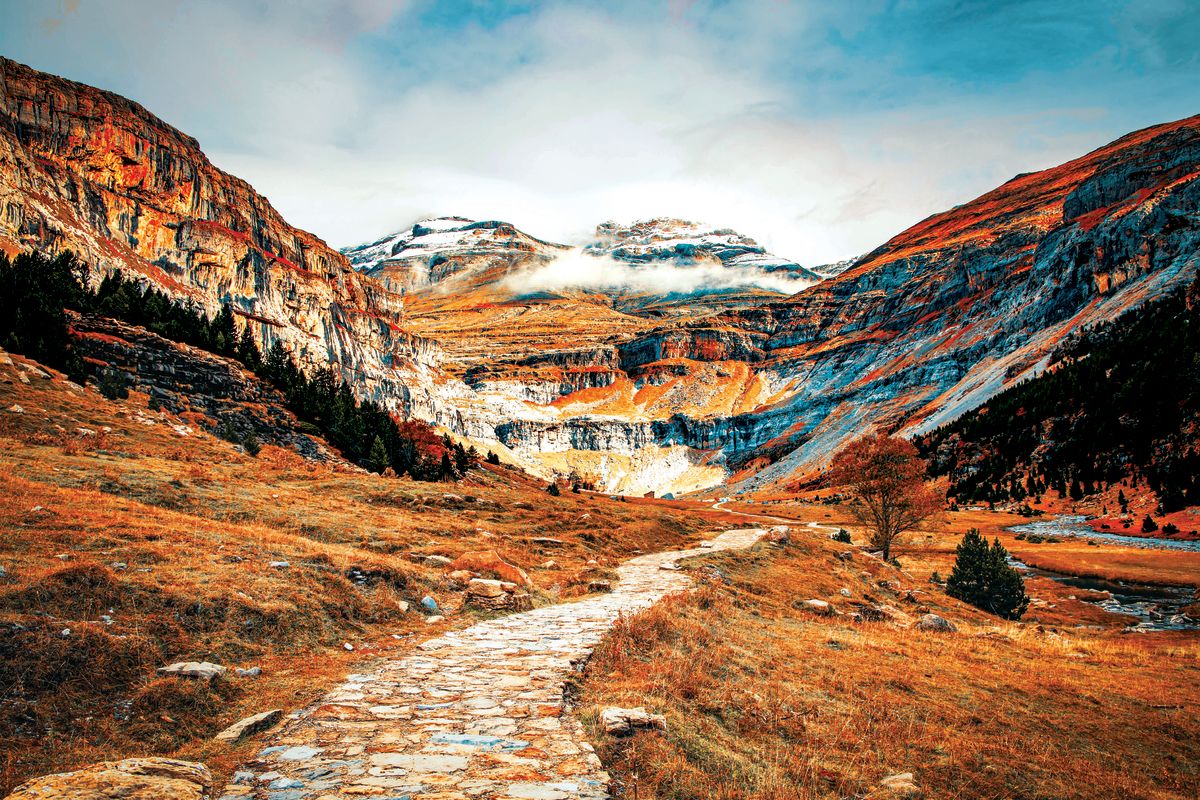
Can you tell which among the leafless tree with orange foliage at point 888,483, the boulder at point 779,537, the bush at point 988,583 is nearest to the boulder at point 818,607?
the boulder at point 779,537

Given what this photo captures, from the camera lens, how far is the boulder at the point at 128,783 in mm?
4176

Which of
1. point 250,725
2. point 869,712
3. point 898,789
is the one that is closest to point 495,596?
point 250,725

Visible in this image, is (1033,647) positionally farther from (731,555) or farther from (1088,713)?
(731,555)

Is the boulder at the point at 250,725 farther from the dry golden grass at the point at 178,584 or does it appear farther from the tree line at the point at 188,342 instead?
the tree line at the point at 188,342

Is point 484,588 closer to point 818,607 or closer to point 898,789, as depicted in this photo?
point 898,789

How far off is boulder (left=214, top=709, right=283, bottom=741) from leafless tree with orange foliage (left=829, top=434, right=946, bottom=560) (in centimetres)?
3548

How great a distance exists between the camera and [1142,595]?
3700 centimetres

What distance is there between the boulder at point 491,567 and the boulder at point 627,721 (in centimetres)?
905

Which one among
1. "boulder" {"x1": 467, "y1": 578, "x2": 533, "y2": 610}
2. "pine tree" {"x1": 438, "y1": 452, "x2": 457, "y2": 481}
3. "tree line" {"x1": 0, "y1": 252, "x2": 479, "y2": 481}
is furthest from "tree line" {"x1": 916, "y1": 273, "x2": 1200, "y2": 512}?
"tree line" {"x1": 0, "y1": 252, "x2": 479, "y2": 481}

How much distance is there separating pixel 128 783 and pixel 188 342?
55.4m

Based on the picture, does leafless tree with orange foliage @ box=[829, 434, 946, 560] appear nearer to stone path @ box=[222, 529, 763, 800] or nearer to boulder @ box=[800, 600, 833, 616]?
boulder @ box=[800, 600, 833, 616]

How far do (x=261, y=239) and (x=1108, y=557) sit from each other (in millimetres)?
216994

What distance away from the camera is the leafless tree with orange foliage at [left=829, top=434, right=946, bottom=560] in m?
37.4

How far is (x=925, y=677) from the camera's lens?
11.6 m
